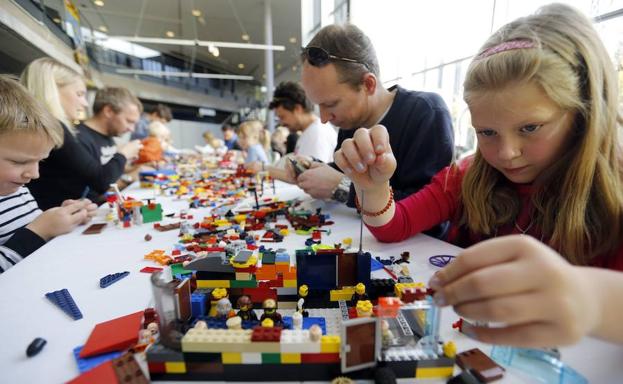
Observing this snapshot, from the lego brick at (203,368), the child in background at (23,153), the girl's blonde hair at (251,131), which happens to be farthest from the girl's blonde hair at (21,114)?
the girl's blonde hair at (251,131)

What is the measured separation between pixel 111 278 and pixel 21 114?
1.87 feet

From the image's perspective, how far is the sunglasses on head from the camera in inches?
44.5

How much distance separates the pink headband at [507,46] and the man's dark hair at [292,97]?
162 cm

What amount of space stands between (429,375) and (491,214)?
1.80 feet

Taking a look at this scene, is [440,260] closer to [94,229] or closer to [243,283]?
[243,283]

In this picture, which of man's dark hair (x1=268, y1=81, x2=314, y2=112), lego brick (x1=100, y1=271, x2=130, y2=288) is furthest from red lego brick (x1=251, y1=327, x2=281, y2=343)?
man's dark hair (x1=268, y1=81, x2=314, y2=112)

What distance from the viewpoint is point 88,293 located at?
0.63m

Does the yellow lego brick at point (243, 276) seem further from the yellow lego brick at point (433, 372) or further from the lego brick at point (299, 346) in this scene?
the yellow lego brick at point (433, 372)

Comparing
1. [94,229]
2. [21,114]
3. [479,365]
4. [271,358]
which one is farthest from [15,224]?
[479,365]

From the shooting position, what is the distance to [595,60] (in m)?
0.60

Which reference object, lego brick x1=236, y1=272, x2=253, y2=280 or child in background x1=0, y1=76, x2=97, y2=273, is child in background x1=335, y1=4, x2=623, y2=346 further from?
child in background x1=0, y1=76, x2=97, y2=273

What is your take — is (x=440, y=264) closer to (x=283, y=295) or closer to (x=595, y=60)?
(x=283, y=295)

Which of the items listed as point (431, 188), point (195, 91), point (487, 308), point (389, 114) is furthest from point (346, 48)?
point (195, 91)

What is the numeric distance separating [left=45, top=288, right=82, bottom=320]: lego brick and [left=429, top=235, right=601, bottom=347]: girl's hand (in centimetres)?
66
